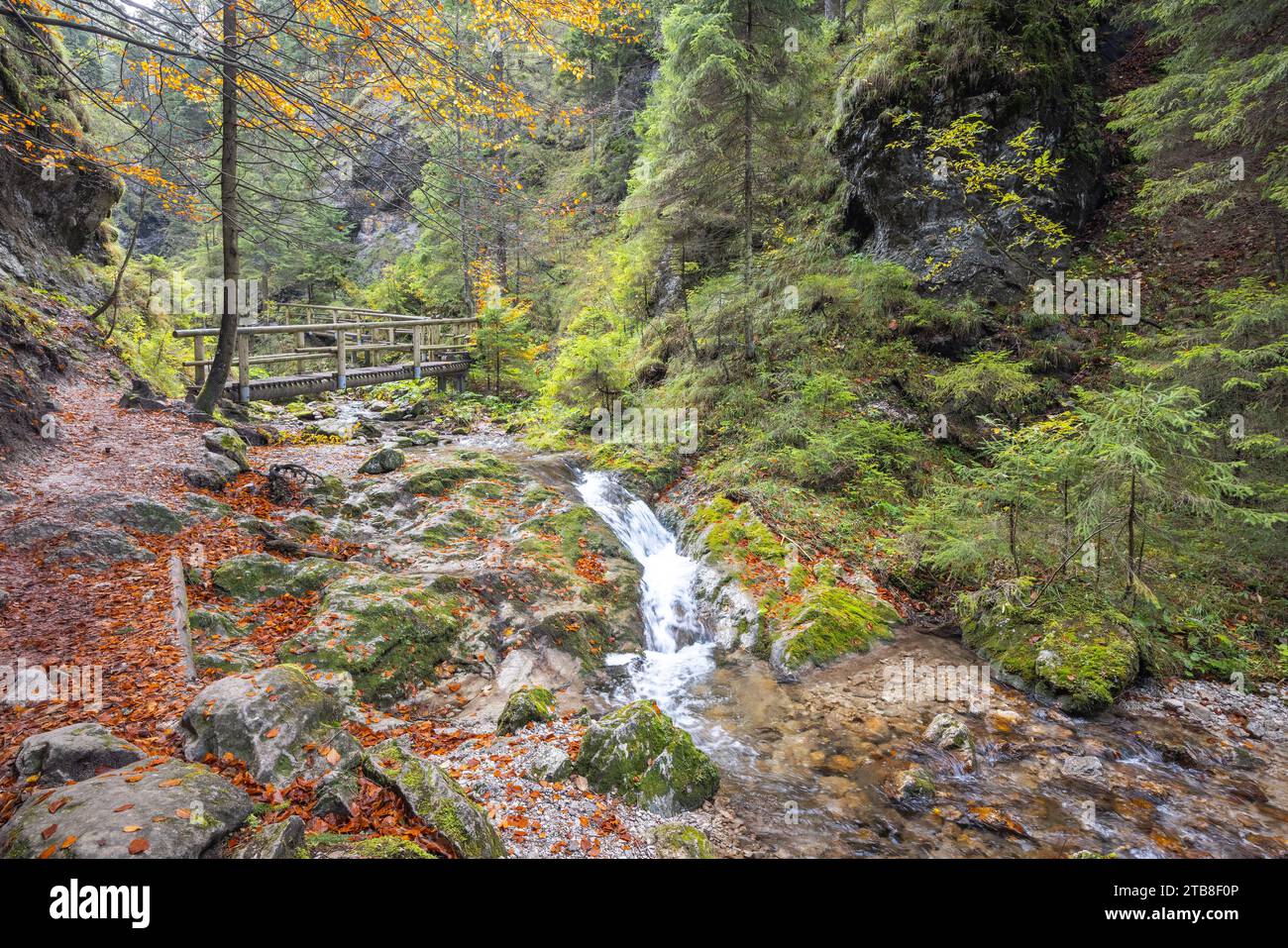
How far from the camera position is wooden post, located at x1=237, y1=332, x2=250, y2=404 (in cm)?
1259

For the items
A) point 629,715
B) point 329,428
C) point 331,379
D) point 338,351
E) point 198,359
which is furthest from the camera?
point 338,351

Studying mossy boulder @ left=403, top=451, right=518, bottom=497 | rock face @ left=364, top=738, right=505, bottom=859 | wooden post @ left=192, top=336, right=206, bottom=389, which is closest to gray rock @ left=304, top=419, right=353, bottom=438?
wooden post @ left=192, top=336, right=206, bottom=389

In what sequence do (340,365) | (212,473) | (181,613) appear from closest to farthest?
(181,613), (212,473), (340,365)

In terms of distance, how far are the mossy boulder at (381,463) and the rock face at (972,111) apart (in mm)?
11298

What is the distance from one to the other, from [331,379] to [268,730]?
1330 centimetres

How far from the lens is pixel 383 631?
6016 mm

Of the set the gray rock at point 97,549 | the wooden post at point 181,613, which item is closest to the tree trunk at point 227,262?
the gray rock at point 97,549

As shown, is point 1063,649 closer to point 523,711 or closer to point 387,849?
point 523,711

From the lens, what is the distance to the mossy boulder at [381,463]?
10.3 m

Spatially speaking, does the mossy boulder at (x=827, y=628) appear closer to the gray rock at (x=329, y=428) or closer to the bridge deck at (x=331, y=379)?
the gray rock at (x=329, y=428)

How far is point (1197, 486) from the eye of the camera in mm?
5969

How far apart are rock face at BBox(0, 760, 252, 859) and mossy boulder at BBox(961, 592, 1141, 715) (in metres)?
7.17

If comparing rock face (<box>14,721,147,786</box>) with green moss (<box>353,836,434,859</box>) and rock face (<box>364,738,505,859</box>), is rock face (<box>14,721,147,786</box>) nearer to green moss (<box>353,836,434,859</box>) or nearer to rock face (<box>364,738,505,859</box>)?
rock face (<box>364,738,505,859</box>)

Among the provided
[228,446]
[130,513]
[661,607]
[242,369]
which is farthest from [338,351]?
[661,607]
